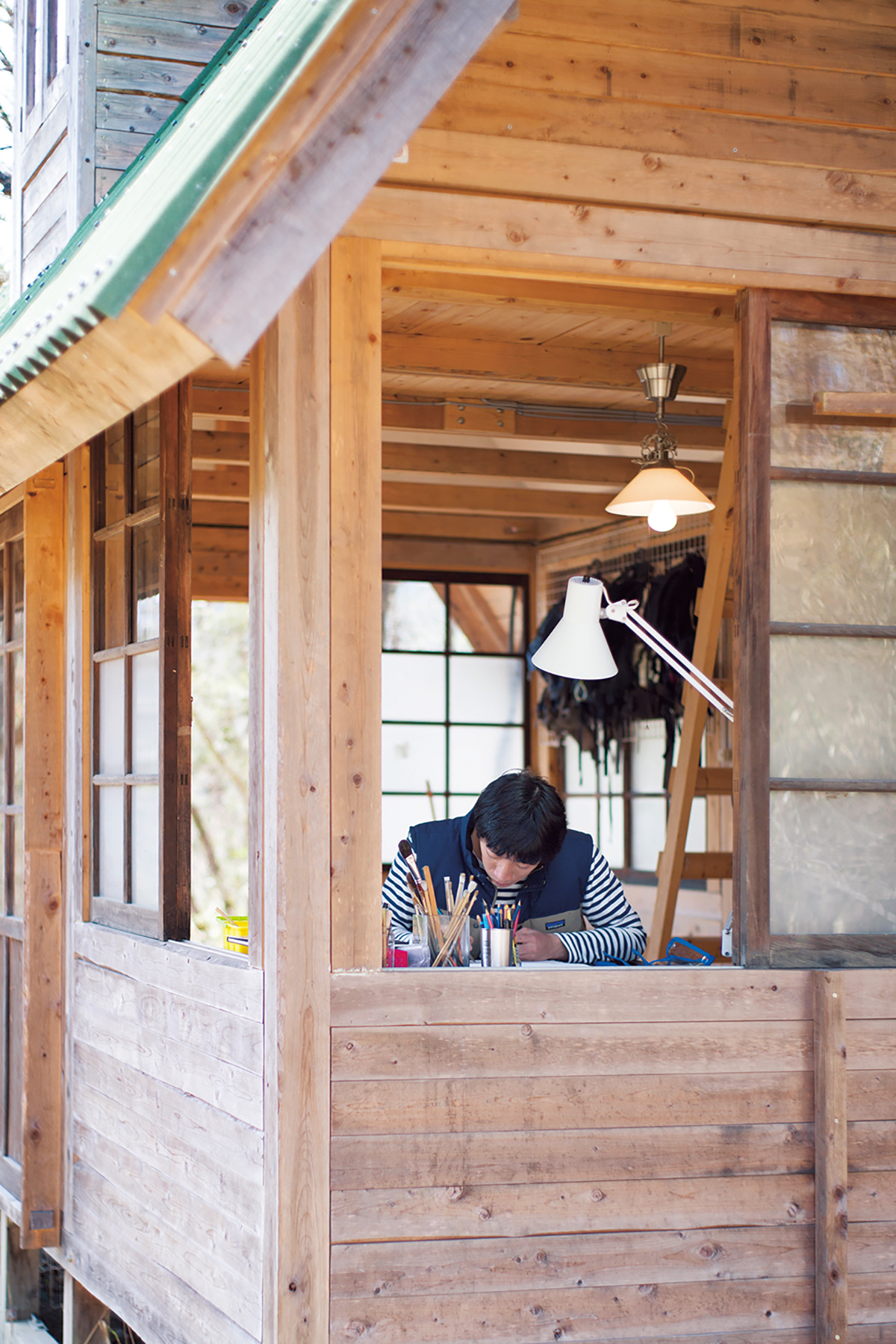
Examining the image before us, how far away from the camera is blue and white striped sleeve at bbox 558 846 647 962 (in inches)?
137

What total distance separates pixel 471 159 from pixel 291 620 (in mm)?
1086

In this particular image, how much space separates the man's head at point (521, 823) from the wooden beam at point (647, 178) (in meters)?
1.45

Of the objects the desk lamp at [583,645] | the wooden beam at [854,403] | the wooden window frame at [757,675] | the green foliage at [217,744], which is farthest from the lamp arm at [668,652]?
the green foliage at [217,744]

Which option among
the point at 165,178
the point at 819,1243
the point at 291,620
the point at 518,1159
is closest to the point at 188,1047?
the point at 518,1159

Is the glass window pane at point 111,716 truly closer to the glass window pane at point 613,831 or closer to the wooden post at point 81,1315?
the wooden post at point 81,1315

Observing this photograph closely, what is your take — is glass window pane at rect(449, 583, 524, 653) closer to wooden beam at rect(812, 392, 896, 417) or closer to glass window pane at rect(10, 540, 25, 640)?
glass window pane at rect(10, 540, 25, 640)

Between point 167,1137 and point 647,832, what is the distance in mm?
4481

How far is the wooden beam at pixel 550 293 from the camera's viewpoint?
9.97 feet

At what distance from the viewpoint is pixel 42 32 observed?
437 centimetres

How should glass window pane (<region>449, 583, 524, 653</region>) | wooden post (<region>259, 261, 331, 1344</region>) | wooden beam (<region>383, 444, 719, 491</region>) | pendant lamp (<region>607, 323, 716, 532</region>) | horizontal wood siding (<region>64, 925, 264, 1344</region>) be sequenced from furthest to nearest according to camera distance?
glass window pane (<region>449, 583, 524, 653</region>), wooden beam (<region>383, 444, 719, 491</region>), pendant lamp (<region>607, 323, 716, 532</region>), horizontal wood siding (<region>64, 925, 264, 1344</region>), wooden post (<region>259, 261, 331, 1344</region>)

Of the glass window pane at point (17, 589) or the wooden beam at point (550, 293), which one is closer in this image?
the wooden beam at point (550, 293)

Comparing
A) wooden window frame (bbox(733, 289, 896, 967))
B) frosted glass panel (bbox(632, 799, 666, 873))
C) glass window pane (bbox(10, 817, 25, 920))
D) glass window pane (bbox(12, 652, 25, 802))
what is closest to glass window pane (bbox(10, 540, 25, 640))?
glass window pane (bbox(12, 652, 25, 802))

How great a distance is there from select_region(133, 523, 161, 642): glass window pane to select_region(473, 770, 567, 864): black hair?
97 cm

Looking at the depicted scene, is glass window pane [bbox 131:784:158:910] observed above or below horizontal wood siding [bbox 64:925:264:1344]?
above
